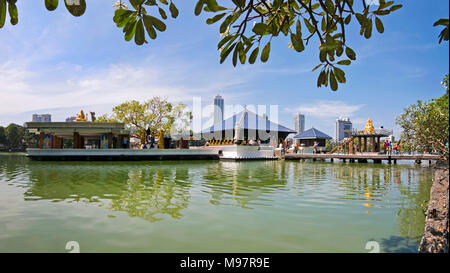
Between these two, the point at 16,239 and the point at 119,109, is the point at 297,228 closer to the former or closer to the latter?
the point at 16,239

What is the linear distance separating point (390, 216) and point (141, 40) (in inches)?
187

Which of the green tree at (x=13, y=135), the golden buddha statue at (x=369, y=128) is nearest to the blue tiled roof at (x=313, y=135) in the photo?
→ the golden buddha statue at (x=369, y=128)

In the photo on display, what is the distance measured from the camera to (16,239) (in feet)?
10.8

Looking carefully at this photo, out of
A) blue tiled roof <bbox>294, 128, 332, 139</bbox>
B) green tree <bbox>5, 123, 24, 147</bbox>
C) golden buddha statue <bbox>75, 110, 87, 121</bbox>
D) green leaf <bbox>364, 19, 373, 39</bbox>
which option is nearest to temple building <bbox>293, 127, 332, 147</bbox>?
blue tiled roof <bbox>294, 128, 332, 139</bbox>

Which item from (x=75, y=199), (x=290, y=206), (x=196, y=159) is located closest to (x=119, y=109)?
(x=196, y=159)

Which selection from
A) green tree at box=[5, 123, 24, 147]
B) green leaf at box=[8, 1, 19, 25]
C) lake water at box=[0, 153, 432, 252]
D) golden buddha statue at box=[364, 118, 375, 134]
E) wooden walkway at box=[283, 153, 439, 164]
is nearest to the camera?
green leaf at box=[8, 1, 19, 25]

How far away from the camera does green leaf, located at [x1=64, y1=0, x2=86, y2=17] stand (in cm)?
138

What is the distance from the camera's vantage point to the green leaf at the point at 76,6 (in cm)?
138

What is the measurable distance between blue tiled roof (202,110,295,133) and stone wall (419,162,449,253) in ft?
87.4

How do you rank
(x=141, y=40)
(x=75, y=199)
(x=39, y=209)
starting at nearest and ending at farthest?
(x=141, y=40)
(x=39, y=209)
(x=75, y=199)

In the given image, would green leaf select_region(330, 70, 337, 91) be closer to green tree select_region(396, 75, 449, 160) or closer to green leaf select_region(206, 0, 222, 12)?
green leaf select_region(206, 0, 222, 12)

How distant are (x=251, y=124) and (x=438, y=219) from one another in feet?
90.8

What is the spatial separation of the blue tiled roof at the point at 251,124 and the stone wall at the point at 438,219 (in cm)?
2663

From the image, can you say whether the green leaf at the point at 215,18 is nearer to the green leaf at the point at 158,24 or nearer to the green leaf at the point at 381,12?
the green leaf at the point at 158,24
